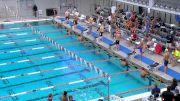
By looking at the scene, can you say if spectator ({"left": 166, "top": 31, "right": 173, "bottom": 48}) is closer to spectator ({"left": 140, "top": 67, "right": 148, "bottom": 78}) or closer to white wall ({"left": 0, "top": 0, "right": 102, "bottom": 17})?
spectator ({"left": 140, "top": 67, "right": 148, "bottom": 78})

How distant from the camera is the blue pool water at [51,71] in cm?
1524

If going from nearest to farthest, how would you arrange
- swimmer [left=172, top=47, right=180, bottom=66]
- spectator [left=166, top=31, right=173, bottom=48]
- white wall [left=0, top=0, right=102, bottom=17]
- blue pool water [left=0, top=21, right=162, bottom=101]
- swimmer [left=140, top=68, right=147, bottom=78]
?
blue pool water [left=0, top=21, right=162, bottom=101] < swimmer [left=140, top=68, right=147, bottom=78] < swimmer [left=172, top=47, right=180, bottom=66] < spectator [left=166, top=31, right=173, bottom=48] < white wall [left=0, top=0, right=102, bottom=17]

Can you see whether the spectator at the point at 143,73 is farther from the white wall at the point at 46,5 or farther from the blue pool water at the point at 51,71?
the white wall at the point at 46,5

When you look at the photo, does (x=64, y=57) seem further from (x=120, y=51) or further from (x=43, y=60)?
(x=120, y=51)

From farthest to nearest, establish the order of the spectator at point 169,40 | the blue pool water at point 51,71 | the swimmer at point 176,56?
the spectator at point 169,40, the swimmer at point 176,56, the blue pool water at point 51,71

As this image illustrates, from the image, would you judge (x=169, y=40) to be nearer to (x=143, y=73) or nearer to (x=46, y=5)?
(x=143, y=73)

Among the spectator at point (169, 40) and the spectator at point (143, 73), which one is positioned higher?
the spectator at point (169, 40)

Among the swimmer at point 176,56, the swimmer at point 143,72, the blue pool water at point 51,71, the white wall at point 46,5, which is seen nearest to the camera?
the blue pool water at point 51,71

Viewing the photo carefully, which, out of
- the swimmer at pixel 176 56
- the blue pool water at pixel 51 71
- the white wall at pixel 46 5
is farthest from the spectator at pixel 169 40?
the white wall at pixel 46 5

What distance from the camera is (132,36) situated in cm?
2083

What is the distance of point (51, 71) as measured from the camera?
57.6 feet

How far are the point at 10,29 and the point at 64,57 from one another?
8632 millimetres

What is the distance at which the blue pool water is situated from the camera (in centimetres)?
1524

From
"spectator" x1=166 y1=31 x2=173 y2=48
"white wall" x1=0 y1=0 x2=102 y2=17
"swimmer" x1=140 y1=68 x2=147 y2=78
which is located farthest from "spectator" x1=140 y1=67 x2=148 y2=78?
"white wall" x1=0 y1=0 x2=102 y2=17
